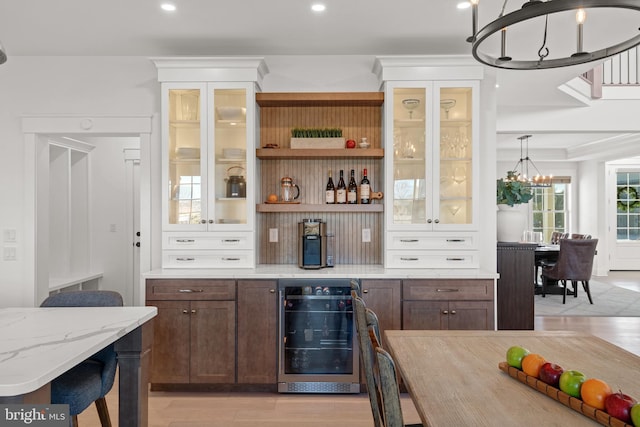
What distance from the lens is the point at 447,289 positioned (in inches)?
134

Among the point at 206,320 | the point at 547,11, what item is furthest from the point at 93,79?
the point at 547,11

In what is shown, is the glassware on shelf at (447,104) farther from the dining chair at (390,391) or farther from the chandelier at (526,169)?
the chandelier at (526,169)

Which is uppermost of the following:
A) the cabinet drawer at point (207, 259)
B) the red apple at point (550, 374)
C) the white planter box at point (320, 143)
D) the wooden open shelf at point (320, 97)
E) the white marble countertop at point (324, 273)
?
the wooden open shelf at point (320, 97)

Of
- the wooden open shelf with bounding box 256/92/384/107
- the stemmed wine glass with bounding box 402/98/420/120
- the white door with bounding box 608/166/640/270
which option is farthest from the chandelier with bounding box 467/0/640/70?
the white door with bounding box 608/166/640/270

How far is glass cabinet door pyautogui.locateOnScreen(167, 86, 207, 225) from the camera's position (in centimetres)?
369

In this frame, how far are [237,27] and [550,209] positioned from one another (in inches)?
372

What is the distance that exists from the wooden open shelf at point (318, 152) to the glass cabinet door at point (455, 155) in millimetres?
527

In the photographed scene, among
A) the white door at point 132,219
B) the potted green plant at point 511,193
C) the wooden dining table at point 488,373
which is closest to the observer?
the wooden dining table at point 488,373

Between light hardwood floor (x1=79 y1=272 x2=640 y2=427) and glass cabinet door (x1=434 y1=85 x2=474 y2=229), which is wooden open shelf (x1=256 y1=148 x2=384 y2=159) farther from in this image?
light hardwood floor (x1=79 y1=272 x2=640 y2=427)

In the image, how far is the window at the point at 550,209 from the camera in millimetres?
10633

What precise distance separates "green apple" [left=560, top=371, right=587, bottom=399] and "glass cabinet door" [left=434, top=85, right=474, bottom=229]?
2356mm

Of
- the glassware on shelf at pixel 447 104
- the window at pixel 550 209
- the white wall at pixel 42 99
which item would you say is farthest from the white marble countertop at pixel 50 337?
the window at pixel 550 209

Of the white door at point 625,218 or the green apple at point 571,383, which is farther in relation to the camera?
the white door at point 625,218

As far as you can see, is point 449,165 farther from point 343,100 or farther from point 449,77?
point 343,100
